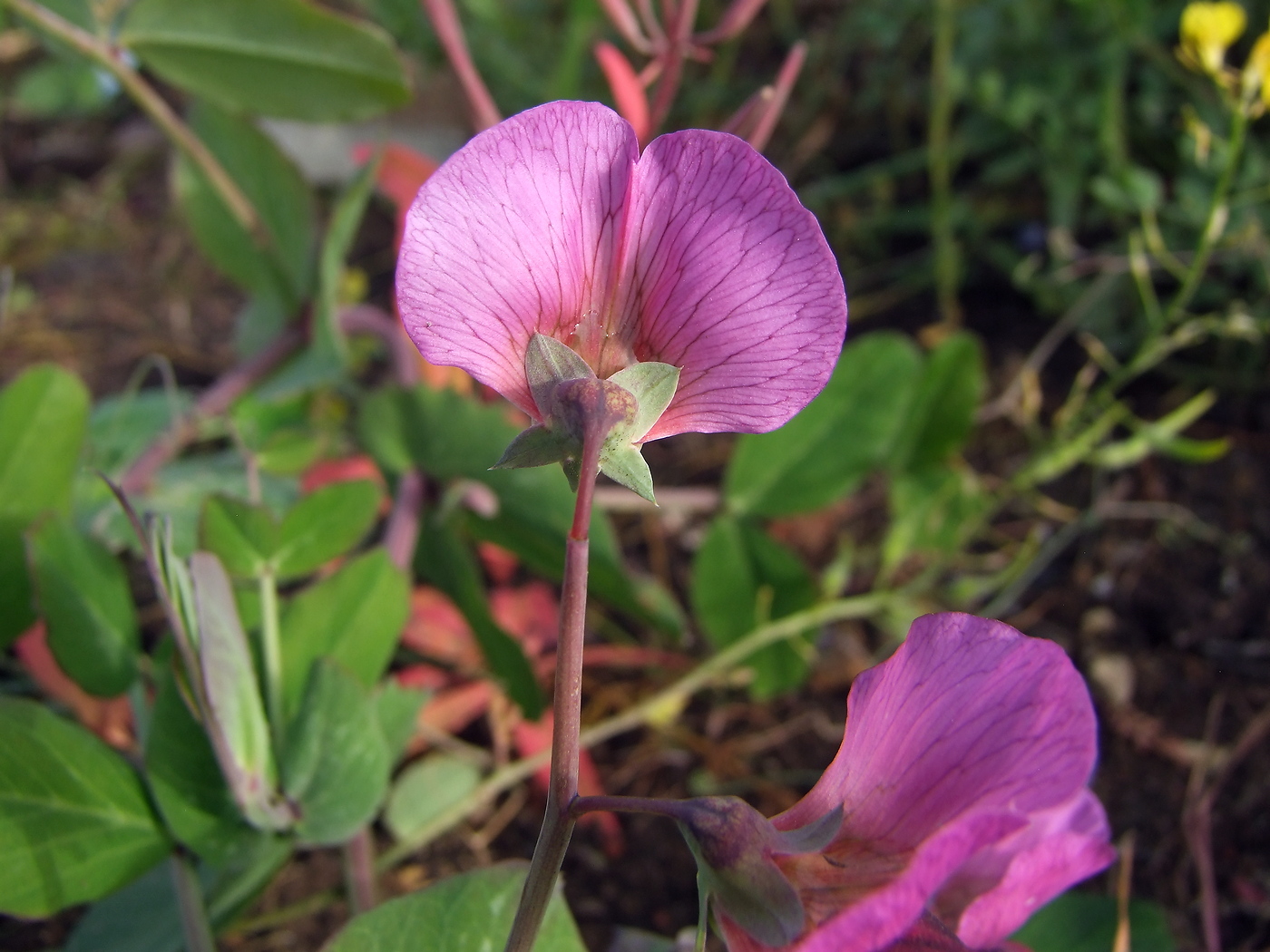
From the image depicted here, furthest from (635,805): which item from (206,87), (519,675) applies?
(206,87)

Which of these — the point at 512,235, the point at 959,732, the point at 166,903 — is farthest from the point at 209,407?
the point at 959,732

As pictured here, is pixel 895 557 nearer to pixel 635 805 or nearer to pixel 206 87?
pixel 635 805

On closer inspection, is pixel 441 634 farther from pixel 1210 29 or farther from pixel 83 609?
pixel 1210 29

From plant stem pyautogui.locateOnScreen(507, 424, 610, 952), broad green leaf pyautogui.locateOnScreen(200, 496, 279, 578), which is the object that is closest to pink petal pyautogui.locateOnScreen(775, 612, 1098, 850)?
plant stem pyautogui.locateOnScreen(507, 424, 610, 952)

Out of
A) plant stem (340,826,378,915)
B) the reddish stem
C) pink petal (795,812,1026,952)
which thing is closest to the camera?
pink petal (795,812,1026,952)

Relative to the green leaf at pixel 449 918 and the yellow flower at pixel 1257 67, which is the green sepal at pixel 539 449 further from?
the yellow flower at pixel 1257 67

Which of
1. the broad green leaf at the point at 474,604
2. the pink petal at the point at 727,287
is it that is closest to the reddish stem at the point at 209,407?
the broad green leaf at the point at 474,604

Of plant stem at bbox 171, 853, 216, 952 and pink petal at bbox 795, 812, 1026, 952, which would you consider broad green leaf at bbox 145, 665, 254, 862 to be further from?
pink petal at bbox 795, 812, 1026, 952
